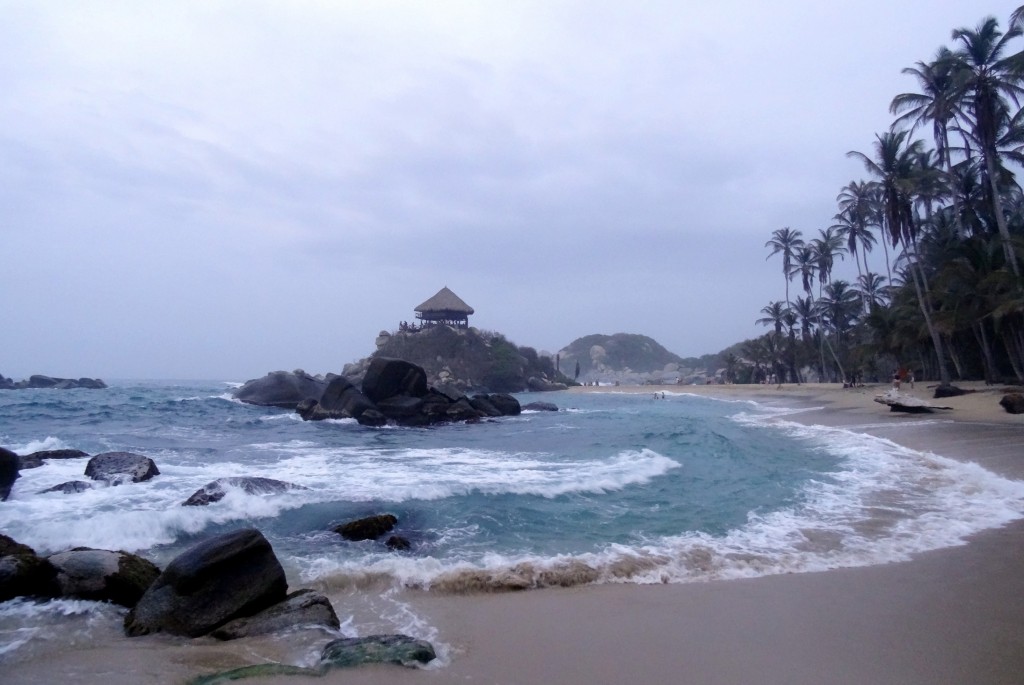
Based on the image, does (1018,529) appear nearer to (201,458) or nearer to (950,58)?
(201,458)

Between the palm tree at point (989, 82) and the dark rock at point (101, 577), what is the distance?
3274 centimetres

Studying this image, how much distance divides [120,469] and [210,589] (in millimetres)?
8728

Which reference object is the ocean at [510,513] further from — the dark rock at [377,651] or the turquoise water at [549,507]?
the dark rock at [377,651]

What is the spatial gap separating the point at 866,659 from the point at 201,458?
15949mm

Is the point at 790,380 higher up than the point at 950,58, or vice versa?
the point at 950,58

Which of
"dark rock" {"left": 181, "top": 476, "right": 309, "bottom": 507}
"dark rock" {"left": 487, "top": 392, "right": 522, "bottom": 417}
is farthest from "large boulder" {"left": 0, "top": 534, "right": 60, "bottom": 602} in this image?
"dark rock" {"left": 487, "top": 392, "right": 522, "bottom": 417}

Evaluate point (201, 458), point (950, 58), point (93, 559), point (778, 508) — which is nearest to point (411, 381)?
point (201, 458)

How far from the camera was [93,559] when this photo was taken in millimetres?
6633

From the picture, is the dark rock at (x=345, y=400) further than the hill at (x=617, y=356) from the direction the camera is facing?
No

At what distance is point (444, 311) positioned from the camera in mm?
71875

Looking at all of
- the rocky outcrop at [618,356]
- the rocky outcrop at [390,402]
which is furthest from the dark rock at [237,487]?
Result: the rocky outcrop at [618,356]

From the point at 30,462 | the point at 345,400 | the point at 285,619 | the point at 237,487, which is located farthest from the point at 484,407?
the point at 285,619

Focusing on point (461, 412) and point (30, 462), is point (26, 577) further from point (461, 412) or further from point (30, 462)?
point (461, 412)

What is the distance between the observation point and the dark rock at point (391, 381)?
30094 millimetres
